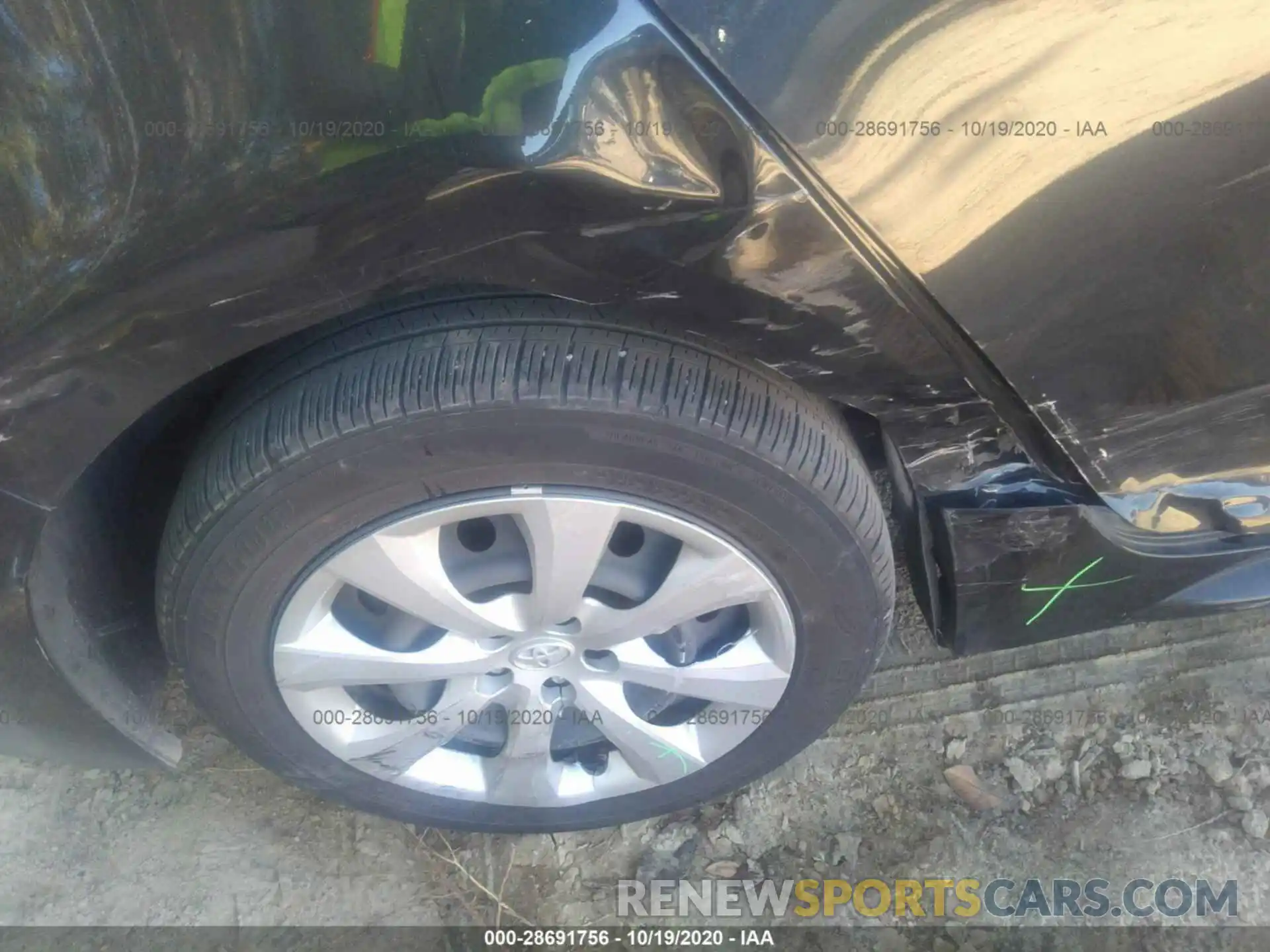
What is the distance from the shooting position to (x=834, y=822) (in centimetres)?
224

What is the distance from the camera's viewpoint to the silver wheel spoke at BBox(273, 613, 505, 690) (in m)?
1.73

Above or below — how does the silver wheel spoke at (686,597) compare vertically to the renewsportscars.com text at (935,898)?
above

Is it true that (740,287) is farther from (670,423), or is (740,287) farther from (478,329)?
(478,329)

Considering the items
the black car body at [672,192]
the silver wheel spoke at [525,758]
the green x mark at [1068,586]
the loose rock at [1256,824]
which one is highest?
the black car body at [672,192]

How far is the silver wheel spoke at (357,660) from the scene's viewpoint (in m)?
1.73

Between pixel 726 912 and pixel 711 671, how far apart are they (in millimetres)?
651

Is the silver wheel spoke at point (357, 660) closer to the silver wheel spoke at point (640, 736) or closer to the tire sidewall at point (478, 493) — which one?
the tire sidewall at point (478, 493)

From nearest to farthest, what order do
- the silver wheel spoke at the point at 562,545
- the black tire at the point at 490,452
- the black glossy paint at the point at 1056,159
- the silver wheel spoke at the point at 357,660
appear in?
the black glossy paint at the point at 1056,159 < the black tire at the point at 490,452 < the silver wheel spoke at the point at 562,545 < the silver wheel spoke at the point at 357,660

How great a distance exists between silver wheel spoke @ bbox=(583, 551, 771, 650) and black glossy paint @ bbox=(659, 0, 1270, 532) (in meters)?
0.53

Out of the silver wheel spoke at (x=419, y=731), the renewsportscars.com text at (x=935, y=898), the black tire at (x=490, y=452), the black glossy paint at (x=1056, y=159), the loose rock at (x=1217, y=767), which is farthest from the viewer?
the loose rock at (x=1217, y=767)

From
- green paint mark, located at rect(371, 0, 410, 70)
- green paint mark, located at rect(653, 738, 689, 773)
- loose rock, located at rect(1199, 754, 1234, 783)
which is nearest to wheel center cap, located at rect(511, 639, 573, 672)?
green paint mark, located at rect(653, 738, 689, 773)

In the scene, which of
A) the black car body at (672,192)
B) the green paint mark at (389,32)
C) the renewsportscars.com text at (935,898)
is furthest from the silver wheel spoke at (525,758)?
the green paint mark at (389,32)

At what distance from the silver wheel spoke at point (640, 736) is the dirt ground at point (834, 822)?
345 millimetres

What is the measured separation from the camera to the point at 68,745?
6.19 ft
